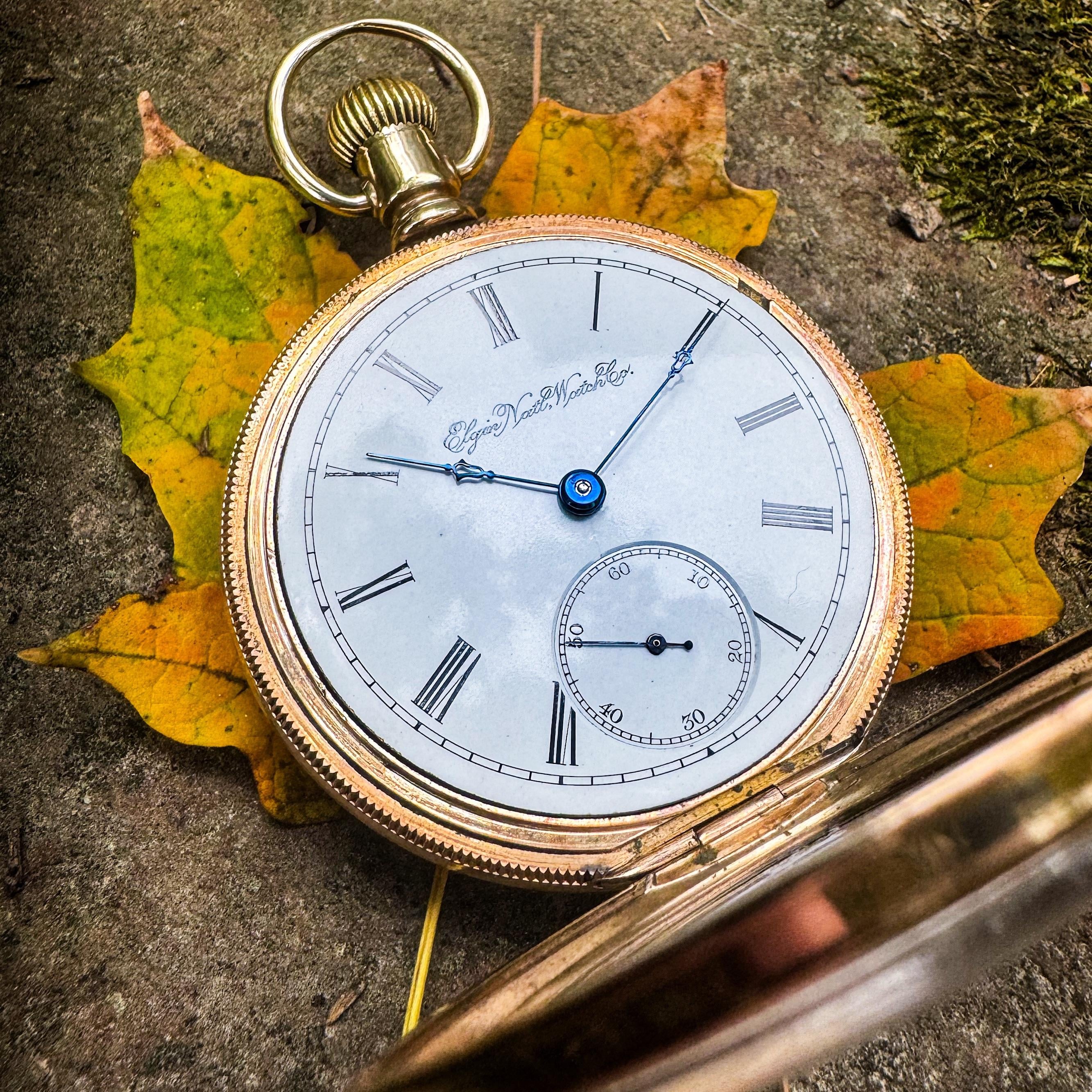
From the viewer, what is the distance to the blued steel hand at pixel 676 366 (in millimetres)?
1102

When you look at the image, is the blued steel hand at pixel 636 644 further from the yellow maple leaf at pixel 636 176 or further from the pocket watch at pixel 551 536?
the yellow maple leaf at pixel 636 176

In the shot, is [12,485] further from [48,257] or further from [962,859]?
[962,859]

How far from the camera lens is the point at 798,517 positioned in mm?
1090

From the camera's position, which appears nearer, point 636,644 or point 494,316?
point 636,644

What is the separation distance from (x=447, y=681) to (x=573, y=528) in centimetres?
22

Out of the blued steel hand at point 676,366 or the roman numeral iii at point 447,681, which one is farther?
the blued steel hand at point 676,366

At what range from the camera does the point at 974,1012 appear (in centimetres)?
107

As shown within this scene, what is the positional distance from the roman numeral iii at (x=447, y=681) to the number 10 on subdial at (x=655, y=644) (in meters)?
0.10

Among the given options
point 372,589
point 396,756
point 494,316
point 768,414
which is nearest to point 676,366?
point 768,414

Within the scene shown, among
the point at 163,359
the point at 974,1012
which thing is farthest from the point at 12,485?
the point at 974,1012

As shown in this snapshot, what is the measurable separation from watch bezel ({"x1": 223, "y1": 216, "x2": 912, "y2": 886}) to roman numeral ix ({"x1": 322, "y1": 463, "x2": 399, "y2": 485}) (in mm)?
60

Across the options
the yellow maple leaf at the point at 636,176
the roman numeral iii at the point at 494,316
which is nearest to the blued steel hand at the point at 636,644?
the roman numeral iii at the point at 494,316

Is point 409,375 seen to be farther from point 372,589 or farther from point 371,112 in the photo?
point 371,112

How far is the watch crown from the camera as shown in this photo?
1.20 m
